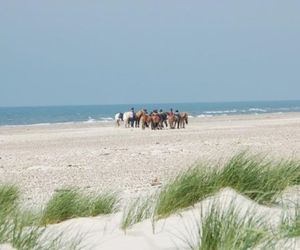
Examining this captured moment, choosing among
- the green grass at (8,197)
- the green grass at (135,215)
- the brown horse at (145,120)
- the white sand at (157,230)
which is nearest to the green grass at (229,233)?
the white sand at (157,230)

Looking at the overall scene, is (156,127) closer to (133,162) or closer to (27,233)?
(133,162)

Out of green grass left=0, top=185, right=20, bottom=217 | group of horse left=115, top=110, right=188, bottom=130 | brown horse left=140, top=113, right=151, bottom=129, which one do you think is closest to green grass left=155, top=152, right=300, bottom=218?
green grass left=0, top=185, right=20, bottom=217

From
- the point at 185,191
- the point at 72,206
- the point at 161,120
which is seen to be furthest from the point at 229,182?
the point at 161,120

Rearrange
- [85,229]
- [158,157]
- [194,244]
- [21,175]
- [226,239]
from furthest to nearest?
[158,157] → [21,175] → [85,229] → [194,244] → [226,239]

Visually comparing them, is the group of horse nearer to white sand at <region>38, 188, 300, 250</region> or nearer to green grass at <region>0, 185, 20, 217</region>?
green grass at <region>0, 185, 20, 217</region>

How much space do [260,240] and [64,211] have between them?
232 cm

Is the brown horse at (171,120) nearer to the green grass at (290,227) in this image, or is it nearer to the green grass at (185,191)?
the green grass at (185,191)

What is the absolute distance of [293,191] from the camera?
18.5 feet

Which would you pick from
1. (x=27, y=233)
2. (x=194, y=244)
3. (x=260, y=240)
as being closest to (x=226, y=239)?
(x=260, y=240)

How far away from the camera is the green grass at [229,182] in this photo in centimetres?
490

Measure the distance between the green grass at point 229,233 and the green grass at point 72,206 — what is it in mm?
1697

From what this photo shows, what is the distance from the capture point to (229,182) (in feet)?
17.5

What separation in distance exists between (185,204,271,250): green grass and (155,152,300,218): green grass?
Result: 96cm

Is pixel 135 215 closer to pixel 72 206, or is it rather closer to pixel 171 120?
pixel 72 206
